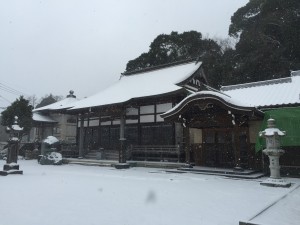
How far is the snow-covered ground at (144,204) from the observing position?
17.5 feet

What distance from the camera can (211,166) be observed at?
14938 millimetres

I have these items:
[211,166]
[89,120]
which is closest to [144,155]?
[211,166]

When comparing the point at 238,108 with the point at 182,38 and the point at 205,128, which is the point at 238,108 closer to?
the point at 205,128

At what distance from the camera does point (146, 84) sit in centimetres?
2266

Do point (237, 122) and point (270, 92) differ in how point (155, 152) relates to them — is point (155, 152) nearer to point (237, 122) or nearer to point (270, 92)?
point (237, 122)

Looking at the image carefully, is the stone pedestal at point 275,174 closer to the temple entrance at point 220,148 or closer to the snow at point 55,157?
the temple entrance at point 220,148

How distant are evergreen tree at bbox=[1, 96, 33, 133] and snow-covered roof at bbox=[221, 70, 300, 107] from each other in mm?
19550

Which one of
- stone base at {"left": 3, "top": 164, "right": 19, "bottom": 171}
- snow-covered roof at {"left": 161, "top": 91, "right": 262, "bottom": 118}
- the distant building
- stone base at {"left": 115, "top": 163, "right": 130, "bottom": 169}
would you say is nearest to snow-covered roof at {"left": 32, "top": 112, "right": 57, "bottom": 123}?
the distant building

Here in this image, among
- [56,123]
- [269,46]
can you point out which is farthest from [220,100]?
[56,123]

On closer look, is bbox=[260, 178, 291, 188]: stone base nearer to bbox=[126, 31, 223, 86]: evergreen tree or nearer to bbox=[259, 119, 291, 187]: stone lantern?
bbox=[259, 119, 291, 187]: stone lantern

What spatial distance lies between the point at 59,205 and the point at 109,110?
531 inches

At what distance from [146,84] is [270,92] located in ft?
33.7

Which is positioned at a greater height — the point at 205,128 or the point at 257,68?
the point at 257,68

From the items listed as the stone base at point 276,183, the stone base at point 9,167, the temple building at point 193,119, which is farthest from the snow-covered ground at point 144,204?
the temple building at point 193,119
